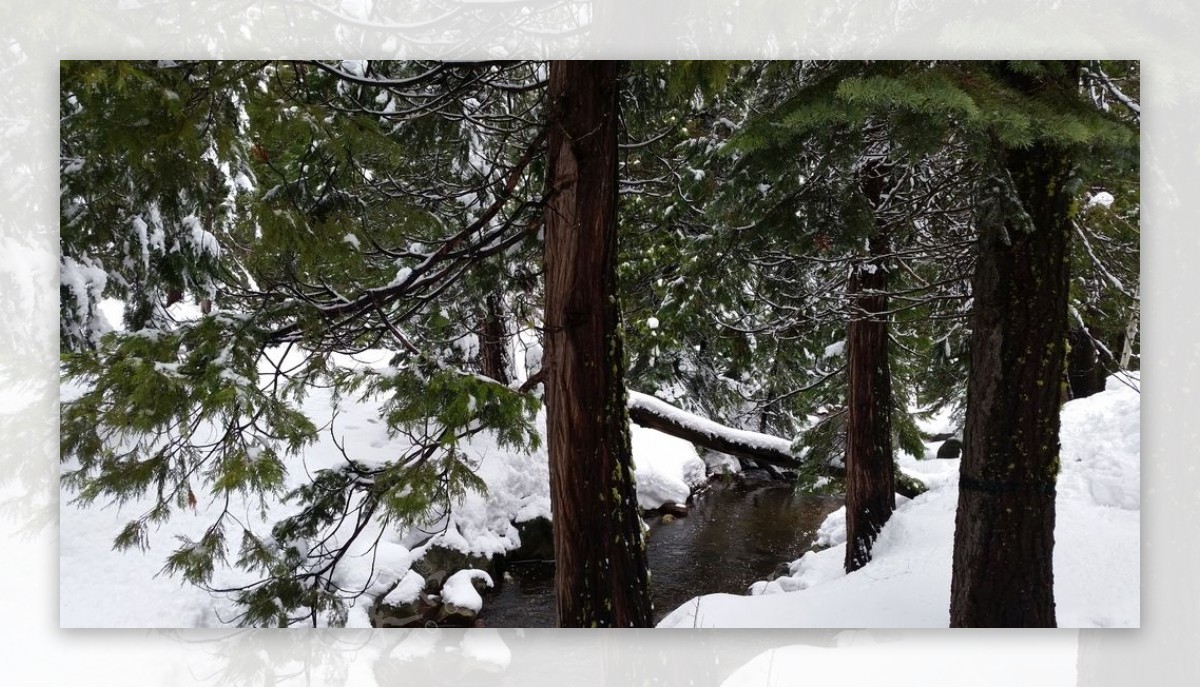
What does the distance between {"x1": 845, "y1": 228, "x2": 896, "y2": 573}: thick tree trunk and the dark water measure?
3.32ft

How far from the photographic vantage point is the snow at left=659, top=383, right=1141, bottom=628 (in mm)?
2400

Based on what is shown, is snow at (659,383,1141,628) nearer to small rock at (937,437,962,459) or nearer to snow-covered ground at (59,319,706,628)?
snow-covered ground at (59,319,706,628)

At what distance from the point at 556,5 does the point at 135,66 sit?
4.11ft

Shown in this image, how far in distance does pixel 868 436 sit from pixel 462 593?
9.37 ft

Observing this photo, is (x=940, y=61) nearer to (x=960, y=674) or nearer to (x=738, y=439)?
(x=960, y=674)

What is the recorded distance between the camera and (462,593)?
4.76 metres

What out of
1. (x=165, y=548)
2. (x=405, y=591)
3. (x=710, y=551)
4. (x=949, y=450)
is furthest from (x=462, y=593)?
(x=949, y=450)

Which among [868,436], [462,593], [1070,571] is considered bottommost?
[462,593]

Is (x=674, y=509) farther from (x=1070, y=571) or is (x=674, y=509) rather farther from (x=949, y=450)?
(x=1070, y=571)

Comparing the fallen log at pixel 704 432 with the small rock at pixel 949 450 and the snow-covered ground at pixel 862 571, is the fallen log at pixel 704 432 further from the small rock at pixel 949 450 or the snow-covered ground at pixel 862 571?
the small rock at pixel 949 450

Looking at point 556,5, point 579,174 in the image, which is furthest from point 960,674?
point 556,5

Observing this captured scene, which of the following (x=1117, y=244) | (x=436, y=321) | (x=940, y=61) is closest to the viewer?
(x=940, y=61)

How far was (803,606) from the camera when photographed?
2691 mm

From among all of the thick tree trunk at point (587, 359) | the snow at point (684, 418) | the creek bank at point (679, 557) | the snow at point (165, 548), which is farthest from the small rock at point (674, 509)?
the thick tree trunk at point (587, 359)
